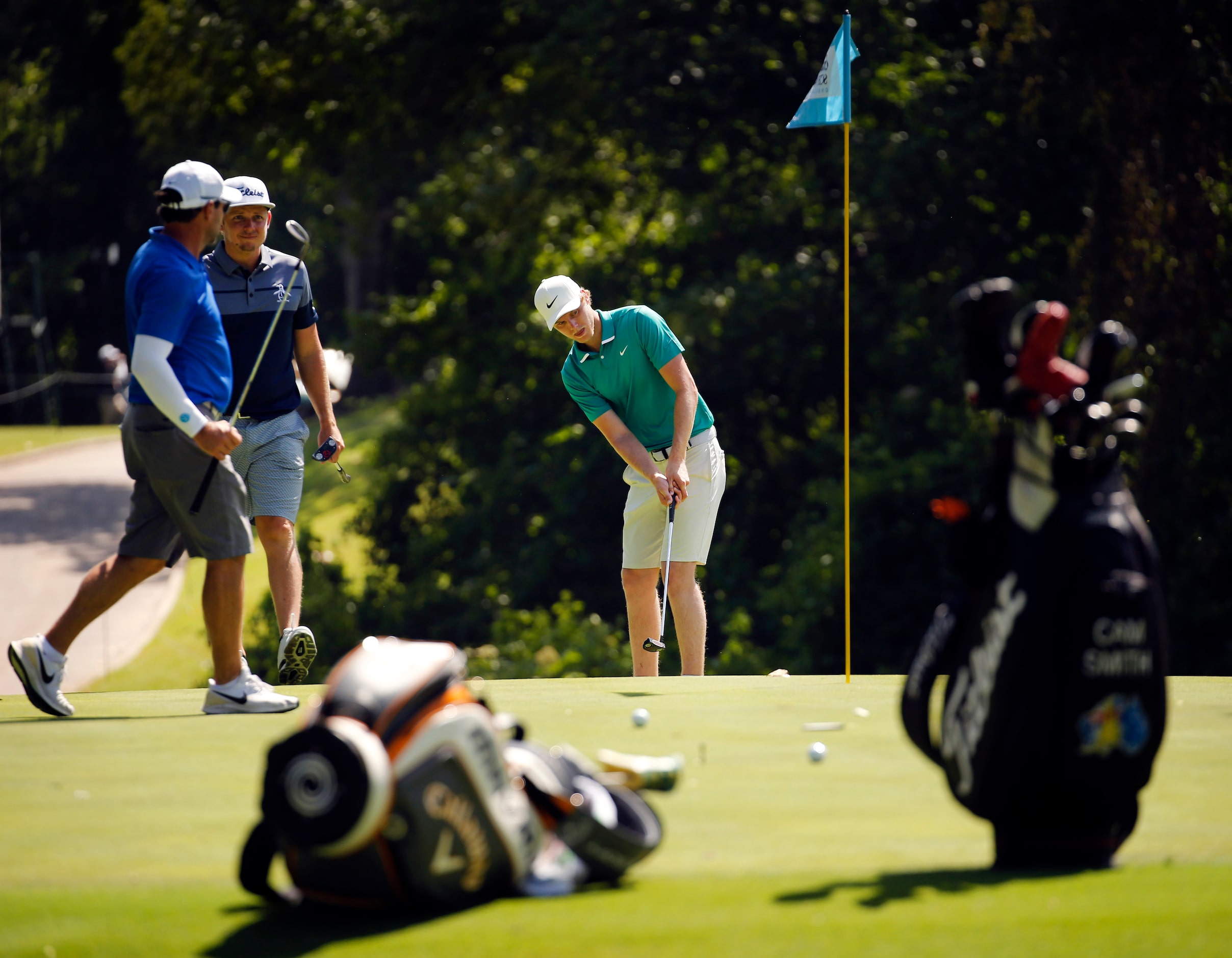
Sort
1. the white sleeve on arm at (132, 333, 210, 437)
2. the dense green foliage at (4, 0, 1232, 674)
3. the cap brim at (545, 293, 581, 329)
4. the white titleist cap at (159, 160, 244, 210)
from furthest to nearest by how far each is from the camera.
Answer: the dense green foliage at (4, 0, 1232, 674)
the cap brim at (545, 293, 581, 329)
the white titleist cap at (159, 160, 244, 210)
the white sleeve on arm at (132, 333, 210, 437)

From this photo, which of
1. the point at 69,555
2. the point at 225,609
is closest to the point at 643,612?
the point at 225,609

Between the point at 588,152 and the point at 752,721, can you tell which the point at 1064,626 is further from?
the point at 588,152

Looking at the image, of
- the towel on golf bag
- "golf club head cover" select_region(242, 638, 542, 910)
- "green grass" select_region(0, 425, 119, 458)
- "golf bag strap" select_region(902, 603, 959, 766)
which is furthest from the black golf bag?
"green grass" select_region(0, 425, 119, 458)

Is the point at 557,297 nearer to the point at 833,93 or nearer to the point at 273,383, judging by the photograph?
the point at 273,383

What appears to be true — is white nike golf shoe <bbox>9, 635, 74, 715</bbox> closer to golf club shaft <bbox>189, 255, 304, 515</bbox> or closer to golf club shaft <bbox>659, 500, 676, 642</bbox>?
golf club shaft <bbox>189, 255, 304, 515</bbox>

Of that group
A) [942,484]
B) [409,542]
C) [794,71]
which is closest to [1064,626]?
[942,484]

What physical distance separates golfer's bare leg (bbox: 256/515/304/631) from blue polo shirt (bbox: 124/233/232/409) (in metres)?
1.32

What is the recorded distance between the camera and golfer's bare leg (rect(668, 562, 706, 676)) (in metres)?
7.97

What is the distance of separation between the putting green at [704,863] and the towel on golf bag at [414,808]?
94 millimetres

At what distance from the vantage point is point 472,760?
144 inches

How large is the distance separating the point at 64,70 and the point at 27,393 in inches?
366

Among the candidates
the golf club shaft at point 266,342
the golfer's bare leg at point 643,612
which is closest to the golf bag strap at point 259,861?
the golf club shaft at point 266,342

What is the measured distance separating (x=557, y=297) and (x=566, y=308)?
0.07 meters

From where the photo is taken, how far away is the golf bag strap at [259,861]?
378cm
